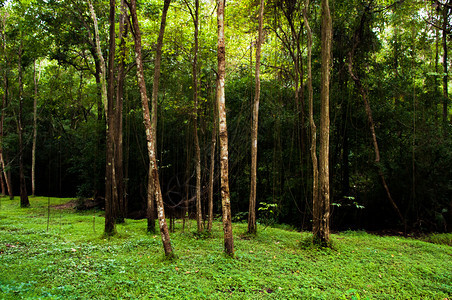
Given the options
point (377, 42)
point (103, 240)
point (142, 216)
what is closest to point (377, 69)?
point (377, 42)

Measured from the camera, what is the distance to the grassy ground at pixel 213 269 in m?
3.66

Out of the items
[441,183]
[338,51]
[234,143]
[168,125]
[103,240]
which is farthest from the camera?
[168,125]

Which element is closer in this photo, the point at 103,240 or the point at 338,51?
the point at 103,240

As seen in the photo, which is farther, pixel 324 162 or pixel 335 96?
pixel 335 96

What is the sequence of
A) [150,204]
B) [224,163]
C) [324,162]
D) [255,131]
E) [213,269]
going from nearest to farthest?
[213,269] → [224,163] → [324,162] → [255,131] → [150,204]

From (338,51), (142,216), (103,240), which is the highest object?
(338,51)

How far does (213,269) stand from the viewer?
4.47 m

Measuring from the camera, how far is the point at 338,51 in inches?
385

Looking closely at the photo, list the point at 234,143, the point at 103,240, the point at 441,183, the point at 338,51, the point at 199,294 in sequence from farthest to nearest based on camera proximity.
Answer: the point at 234,143 → the point at 338,51 → the point at 441,183 → the point at 103,240 → the point at 199,294

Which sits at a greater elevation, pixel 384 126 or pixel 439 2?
pixel 439 2

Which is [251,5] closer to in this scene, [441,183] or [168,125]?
[168,125]

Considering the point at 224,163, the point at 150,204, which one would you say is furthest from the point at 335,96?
Result: the point at 150,204

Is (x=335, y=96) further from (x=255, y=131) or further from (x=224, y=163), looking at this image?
(x=224, y=163)

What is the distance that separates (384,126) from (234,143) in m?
5.66
